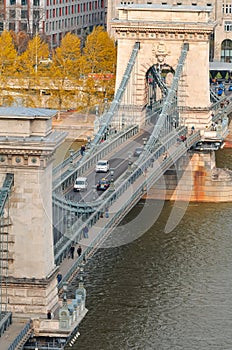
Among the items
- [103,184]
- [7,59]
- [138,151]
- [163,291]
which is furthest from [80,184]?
[7,59]

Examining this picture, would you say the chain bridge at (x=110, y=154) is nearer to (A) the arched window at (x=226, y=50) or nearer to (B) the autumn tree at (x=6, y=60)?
(B) the autumn tree at (x=6, y=60)

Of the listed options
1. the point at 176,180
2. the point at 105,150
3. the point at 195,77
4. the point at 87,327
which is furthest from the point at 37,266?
the point at 195,77

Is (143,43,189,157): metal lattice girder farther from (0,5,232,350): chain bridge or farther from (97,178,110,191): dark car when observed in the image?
(97,178,110,191): dark car

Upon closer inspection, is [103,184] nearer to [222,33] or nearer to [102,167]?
[102,167]

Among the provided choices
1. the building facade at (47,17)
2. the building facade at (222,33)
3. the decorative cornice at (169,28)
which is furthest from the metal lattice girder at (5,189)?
the building facade at (222,33)

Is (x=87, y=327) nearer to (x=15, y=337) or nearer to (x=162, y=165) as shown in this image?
(x=15, y=337)

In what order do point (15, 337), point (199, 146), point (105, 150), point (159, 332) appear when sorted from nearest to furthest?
point (15, 337) < point (159, 332) < point (105, 150) < point (199, 146)
